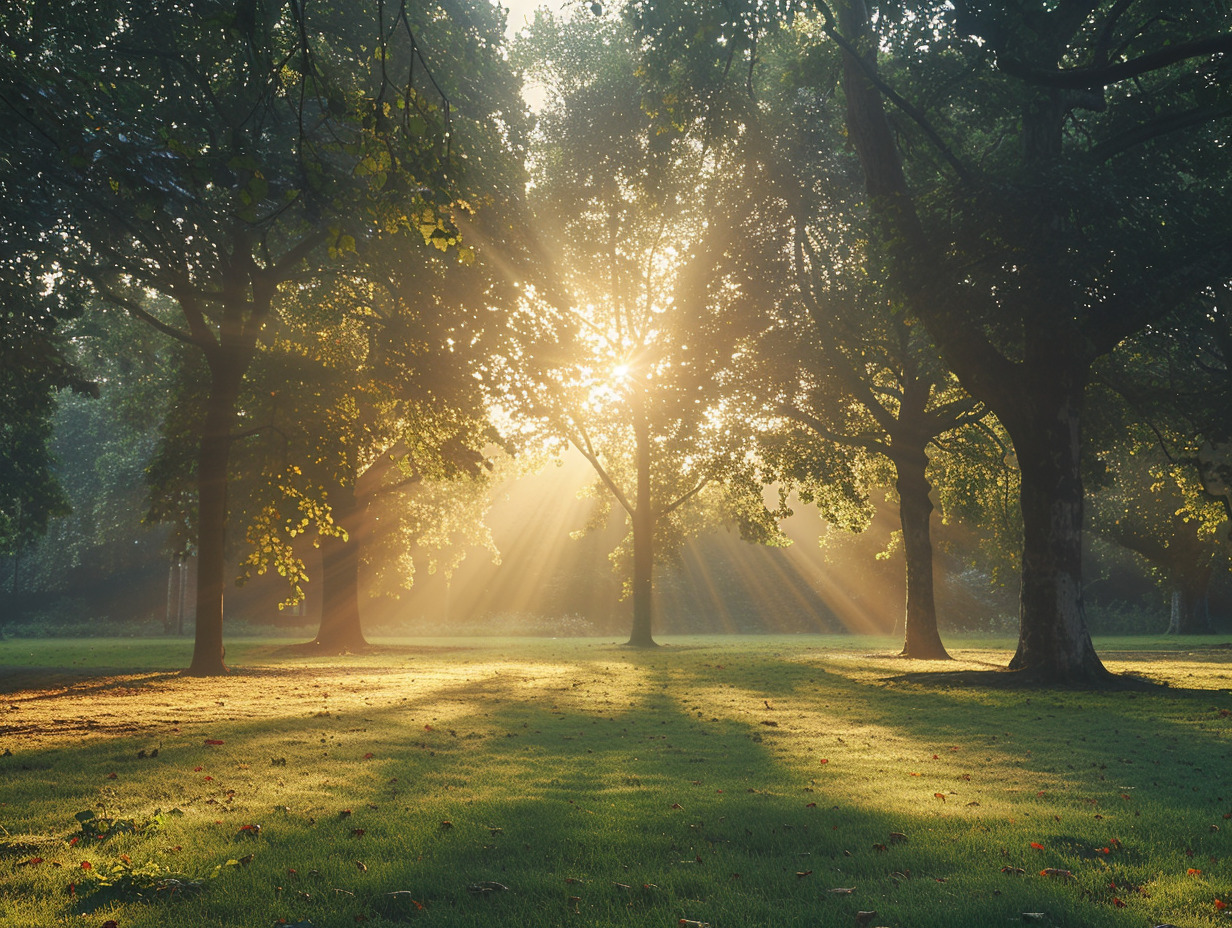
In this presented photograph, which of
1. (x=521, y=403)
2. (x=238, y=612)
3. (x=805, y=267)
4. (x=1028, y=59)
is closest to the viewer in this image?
(x=1028, y=59)

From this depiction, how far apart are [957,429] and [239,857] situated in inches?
998

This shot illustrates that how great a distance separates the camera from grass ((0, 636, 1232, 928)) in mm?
4004

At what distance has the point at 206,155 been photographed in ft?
33.0

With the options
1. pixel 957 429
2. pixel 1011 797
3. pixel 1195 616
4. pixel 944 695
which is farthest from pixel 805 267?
pixel 1195 616

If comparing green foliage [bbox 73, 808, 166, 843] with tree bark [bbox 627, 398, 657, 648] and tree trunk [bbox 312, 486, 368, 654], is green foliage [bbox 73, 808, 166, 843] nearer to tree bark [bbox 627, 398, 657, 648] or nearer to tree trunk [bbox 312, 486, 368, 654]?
tree trunk [bbox 312, 486, 368, 654]

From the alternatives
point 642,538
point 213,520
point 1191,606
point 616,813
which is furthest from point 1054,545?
point 1191,606

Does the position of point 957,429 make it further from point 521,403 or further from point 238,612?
point 238,612

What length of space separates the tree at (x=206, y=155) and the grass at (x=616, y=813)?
456 cm

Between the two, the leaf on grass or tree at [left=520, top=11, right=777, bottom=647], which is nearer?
the leaf on grass

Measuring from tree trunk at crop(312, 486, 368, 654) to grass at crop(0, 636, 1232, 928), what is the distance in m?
18.6

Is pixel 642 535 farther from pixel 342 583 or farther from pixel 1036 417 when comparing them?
pixel 1036 417

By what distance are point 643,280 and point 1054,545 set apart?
23.0m

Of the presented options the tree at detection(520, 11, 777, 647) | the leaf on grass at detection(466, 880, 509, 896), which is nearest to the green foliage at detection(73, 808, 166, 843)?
the leaf on grass at detection(466, 880, 509, 896)

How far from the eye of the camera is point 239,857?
456cm
